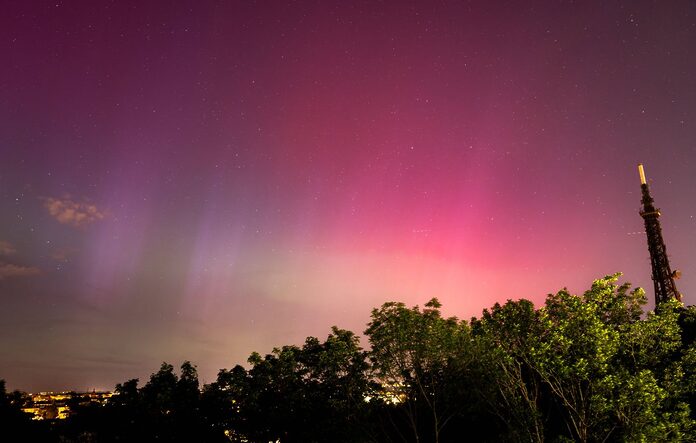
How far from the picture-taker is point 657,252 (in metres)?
84.3

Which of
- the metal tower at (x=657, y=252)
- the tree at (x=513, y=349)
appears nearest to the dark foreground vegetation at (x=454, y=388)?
the tree at (x=513, y=349)

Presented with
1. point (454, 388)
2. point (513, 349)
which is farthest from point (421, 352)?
point (513, 349)

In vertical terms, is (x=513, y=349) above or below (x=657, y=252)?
below

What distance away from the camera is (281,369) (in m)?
50.7

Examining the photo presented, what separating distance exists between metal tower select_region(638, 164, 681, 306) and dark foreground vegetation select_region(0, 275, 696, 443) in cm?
5326

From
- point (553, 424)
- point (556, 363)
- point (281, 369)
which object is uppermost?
point (281, 369)

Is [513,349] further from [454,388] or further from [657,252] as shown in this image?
[657,252]

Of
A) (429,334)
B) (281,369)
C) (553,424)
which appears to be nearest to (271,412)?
(281,369)

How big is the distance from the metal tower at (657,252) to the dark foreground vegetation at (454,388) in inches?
2097

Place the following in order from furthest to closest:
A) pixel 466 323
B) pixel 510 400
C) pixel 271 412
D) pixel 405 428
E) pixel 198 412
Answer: pixel 198 412 → pixel 271 412 → pixel 405 428 → pixel 466 323 → pixel 510 400

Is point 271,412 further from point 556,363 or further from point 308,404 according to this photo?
point 556,363

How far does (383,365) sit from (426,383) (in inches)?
134

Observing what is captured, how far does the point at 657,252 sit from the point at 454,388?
2623 inches

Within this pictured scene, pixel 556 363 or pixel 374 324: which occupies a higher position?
pixel 374 324
